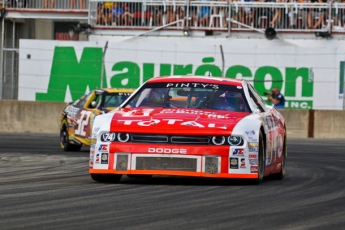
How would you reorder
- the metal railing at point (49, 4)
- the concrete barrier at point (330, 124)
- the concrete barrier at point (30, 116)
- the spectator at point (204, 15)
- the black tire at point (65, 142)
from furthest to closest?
the metal railing at point (49, 4), the spectator at point (204, 15), the concrete barrier at point (30, 116), the concrete barrier at point (330, 124), the black tire at point (65, 142)

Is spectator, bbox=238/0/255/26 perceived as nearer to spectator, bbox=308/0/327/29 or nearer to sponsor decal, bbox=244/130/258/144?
spectator, bbox=308/0/327/29

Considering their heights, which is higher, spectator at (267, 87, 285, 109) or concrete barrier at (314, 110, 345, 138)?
spectator at (267, 87, 285, 109)

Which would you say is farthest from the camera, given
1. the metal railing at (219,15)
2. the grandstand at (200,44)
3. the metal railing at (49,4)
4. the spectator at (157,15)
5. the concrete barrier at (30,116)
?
the metal railing at (49,4)

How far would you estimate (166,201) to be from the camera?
944 cm

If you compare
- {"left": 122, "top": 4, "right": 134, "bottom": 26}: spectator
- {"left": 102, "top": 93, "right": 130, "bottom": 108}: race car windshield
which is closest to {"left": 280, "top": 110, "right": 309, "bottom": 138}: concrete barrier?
{"left": 122, "top": 4, "right": 134, "bottom": 26}: spectator

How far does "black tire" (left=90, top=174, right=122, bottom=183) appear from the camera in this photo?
11570 mm

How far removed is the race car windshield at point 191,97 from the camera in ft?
40.7

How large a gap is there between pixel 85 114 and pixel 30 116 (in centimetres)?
981

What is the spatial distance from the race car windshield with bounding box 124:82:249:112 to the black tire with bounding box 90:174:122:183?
44.0 inches

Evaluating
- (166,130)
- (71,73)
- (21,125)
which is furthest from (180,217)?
(71,73)

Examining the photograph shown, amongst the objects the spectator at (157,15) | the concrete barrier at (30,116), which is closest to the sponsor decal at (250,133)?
the concrete barrier at (30,116)

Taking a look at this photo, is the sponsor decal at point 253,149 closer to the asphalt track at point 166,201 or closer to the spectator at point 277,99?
the asphalt track at point 166,201

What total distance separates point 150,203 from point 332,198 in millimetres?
1914

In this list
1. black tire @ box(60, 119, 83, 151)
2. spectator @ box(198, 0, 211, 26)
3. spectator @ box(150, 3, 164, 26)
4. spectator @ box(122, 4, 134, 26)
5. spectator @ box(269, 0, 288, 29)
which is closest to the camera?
black tire @ box(60, 119, 83, 151)
